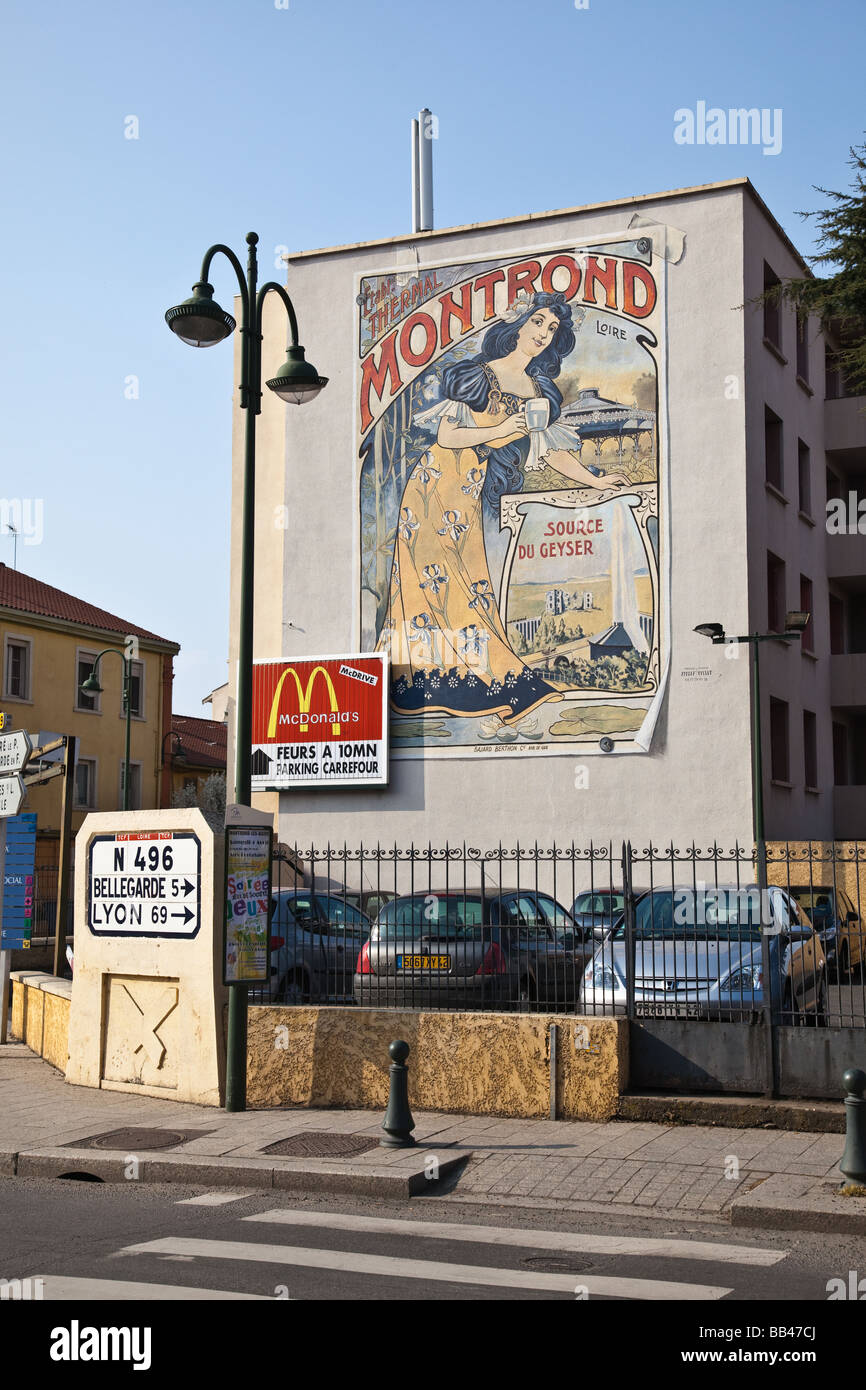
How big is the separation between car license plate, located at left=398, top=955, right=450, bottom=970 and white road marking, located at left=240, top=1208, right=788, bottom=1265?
11.2ft

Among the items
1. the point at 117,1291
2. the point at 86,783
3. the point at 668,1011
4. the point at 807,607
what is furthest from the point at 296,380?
the point at 86,783

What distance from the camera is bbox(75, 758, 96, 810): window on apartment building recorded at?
47531 millimetres

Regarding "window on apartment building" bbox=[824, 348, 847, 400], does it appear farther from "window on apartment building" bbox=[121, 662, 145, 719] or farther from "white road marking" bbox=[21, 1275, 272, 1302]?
"white road marking" bbox=[21, 1275, 272, 1302]

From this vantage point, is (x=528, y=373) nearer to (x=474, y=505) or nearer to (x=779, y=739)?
(x=474, y=505)

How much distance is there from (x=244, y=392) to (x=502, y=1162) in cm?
667

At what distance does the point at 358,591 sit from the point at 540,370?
592cm

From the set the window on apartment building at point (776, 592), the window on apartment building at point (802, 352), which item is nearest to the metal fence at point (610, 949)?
the window on apartment building at point (776, 592)

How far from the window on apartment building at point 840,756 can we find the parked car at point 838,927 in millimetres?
24787

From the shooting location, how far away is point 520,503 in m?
27.8

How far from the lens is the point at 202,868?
1197cm

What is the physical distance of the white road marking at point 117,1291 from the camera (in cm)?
615

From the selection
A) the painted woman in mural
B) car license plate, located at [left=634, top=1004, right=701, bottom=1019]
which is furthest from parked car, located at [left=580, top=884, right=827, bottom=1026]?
the painted woman in mural
